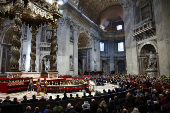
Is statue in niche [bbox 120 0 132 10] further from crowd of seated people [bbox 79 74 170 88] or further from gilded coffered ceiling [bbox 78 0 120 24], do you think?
crowd of seated people [bbox 79 74 170 88]

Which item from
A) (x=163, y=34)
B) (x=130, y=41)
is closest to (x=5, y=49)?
(x=130, y=41)

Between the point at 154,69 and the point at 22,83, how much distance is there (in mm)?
16075

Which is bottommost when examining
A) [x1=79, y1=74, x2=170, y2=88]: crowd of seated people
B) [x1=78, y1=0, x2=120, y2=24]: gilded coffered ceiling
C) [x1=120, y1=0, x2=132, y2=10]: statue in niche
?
[x1=79, y1=74, x2=170, y2=88]: crowd of seated people

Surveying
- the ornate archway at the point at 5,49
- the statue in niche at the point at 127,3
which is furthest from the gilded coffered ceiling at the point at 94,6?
the ornate archway at the point at 5,49

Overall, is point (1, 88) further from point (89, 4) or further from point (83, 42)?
point (89, 4)

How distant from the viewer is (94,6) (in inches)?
1377

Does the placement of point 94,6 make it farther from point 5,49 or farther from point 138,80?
point 138,80

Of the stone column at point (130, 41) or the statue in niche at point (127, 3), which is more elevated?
the statue in niche at point (127, 3)

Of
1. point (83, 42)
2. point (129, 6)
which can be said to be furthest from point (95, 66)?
point (129, 6)

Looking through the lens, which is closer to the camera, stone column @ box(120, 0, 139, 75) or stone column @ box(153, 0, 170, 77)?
stone column @ box(153, 0, 170, 77)

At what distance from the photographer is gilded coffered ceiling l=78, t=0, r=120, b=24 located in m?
31.9

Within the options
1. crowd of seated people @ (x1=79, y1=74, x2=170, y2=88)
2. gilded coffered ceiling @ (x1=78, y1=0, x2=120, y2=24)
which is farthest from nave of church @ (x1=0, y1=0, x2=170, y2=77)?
crowd of seated people @ (x1=79, y1=74, x2=170, y2=88)

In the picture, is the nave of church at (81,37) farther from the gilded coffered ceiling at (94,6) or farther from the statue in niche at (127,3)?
the statue in niche at (127,3)

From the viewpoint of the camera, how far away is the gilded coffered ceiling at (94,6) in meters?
31.9
